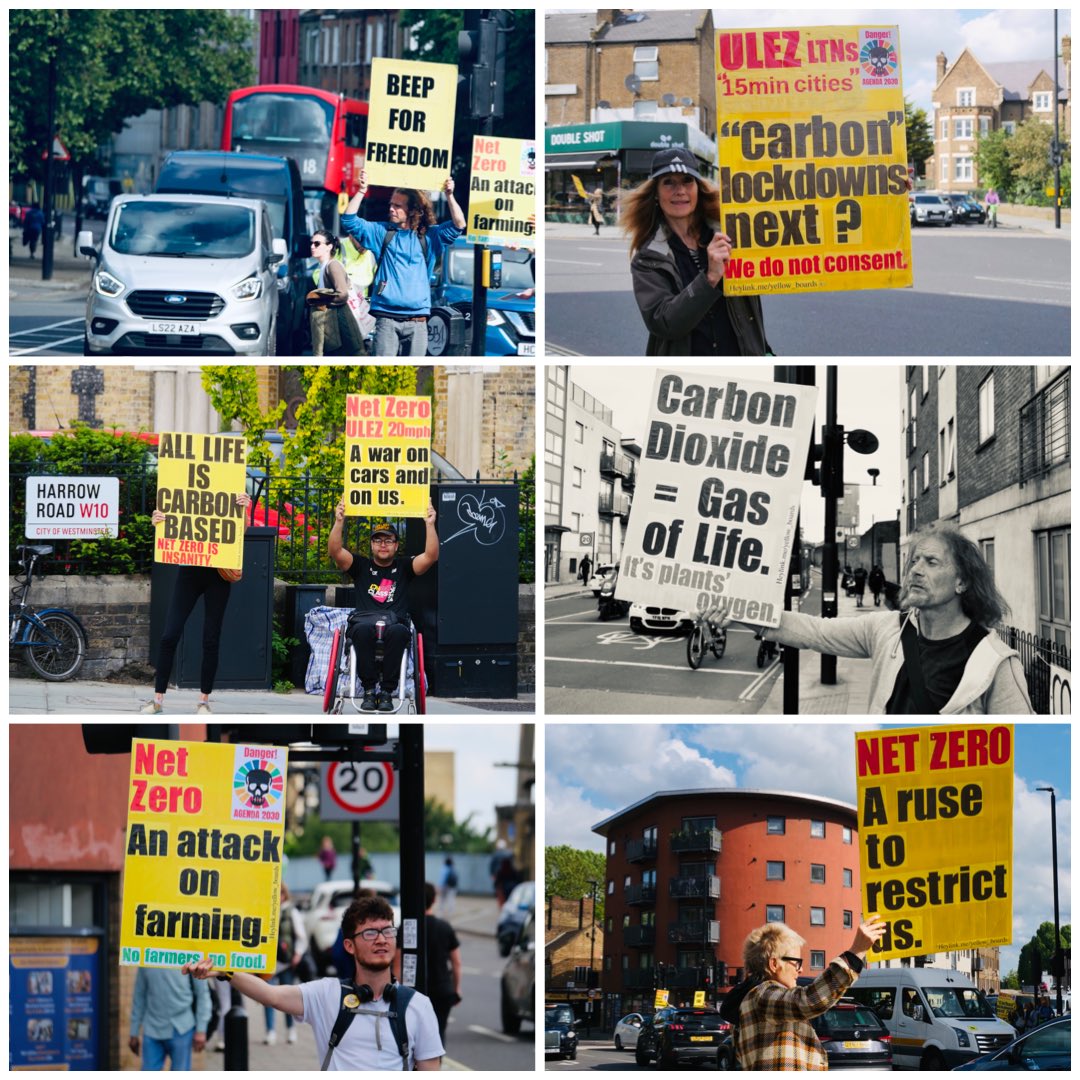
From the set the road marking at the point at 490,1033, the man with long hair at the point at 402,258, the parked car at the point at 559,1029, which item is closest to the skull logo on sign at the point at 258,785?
the parked car at the point at 559,1029

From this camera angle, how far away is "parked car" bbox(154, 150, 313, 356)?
9.77 m

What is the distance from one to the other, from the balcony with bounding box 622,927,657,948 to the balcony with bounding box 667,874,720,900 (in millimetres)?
217

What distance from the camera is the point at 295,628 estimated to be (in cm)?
916

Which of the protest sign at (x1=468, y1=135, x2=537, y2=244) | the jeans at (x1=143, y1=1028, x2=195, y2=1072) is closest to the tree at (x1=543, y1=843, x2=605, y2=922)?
the jeans at (x1=143, y1=1028, x2=195, y2=1072)

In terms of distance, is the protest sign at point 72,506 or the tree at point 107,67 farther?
the tree at point 107,67

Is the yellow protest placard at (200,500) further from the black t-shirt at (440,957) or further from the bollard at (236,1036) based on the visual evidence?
the black t-shirt at (440,957)

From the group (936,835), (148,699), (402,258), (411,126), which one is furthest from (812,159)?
(148,699)

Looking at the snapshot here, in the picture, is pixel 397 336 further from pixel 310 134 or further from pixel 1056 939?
pixel 1056 939

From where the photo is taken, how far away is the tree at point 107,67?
33.7 feet

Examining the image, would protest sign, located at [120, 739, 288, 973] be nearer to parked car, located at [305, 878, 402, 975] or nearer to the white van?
parked car, located at [305, 878, 402, 975]

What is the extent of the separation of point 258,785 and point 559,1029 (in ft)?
6.66

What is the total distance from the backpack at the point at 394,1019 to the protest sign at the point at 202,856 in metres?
1.20

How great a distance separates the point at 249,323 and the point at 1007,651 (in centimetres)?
447

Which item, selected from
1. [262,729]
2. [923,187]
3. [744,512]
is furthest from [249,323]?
[923,187]
